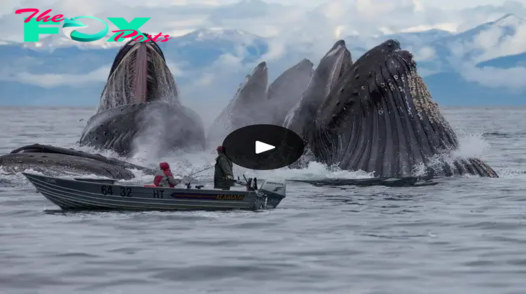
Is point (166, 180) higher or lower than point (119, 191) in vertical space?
higher

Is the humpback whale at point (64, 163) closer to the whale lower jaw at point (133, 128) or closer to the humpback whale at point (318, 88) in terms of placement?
the whale lower jaw at point (133, 128)

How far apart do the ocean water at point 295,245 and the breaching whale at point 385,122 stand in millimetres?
518

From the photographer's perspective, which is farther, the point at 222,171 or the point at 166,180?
the point at 222,171

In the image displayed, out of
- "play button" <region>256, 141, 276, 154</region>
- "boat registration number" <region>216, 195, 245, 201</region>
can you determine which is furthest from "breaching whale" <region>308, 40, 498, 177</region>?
"boat registration number" <region>216, 195, 245, 201</region>

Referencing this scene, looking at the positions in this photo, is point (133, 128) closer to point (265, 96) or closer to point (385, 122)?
point (265, 96)

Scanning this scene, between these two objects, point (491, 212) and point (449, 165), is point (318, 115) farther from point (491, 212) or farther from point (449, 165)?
point (491, 212)

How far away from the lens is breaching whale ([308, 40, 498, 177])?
21172 mm

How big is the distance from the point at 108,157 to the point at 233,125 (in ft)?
11.3

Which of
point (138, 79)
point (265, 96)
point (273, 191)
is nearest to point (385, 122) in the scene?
point (273, 191)

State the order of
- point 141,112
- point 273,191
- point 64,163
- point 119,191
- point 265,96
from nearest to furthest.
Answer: point 119,191
point 273,191
point 64,163
point 141,112
point 265,96

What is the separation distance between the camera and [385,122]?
21625 millimetres

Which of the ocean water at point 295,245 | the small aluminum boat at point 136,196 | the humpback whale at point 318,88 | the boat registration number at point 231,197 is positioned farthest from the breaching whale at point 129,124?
the boat registration number at point 231,197

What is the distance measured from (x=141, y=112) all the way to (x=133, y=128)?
1.43 feet

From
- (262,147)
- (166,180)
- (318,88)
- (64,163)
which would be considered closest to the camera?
(166,180)
